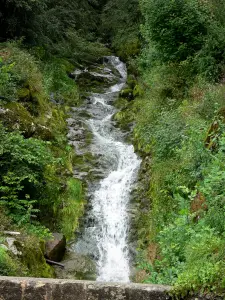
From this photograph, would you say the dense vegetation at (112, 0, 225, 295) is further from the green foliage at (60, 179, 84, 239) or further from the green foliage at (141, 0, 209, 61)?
the green foliage at (60, 179, 84, 239)

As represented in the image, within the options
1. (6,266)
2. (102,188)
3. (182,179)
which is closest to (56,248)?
(6,266)

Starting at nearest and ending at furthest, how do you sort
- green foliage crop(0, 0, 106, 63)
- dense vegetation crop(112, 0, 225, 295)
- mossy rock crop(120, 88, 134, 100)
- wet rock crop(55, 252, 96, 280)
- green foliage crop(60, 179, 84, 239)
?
dense vegetation crop(112, 0, 225, 295)
wet rock crop(55, 252, 96, 280)
green foliage crop(60, 179, 84, 239)
green foliage crop(0, 0, 106, 63)
mossy rock crop(120, 88, 134, 100)

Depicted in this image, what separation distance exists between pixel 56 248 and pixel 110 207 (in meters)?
2.75

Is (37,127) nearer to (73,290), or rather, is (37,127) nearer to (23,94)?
(23,94)

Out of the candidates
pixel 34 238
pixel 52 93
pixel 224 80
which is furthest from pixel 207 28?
pixel 34 238

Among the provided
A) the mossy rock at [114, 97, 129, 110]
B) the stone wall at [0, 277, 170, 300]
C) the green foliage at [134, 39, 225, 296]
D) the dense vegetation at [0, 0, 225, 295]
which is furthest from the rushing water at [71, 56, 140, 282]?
the stone wall at [0, 277, 170, 300]

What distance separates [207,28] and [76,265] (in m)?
9.06

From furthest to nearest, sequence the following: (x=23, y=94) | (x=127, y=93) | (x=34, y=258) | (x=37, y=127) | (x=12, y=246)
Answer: (x=127, y=93) → (x=23, y=94) → (x=37, y=127) → (x=34, y=258) → (x=12, y=246)

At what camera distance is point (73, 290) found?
168 inches

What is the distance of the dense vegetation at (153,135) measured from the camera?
5582mm

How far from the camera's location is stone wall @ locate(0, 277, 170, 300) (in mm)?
4172

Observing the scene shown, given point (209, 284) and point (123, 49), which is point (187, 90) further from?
point (123, 49)

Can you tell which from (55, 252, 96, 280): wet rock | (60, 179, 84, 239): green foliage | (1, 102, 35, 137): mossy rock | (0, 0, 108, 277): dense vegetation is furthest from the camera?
(1, 102, 35, 137): mossy rock

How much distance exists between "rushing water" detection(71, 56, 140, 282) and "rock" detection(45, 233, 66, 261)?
704 mm
